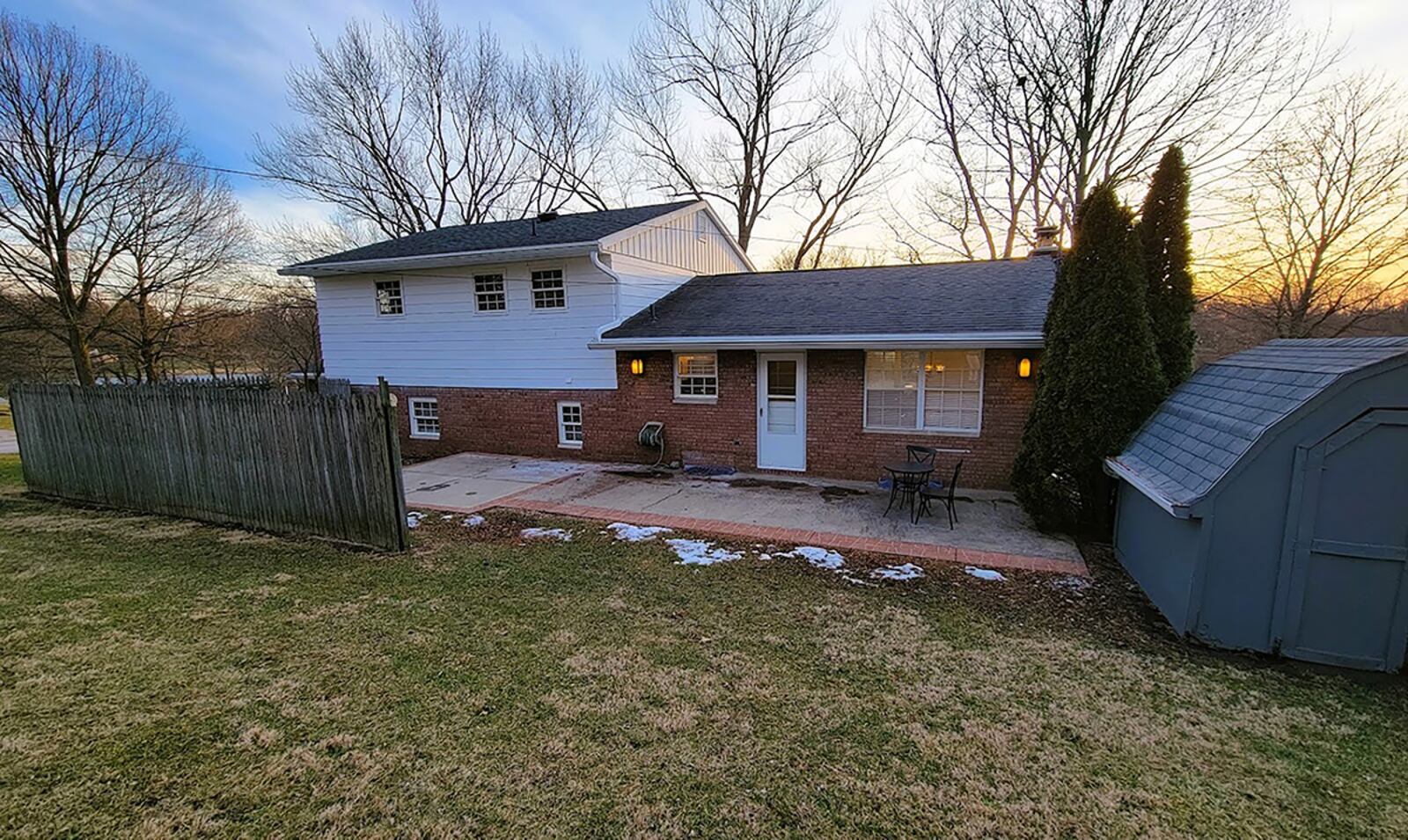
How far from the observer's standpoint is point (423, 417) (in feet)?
39.7

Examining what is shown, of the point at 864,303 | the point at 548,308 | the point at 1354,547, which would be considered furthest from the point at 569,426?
the point at 1354,547

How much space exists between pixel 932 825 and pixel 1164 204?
6.91m

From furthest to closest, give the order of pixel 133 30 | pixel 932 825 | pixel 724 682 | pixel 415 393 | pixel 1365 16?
pixel 415 393, pixel 1365 16, pixel 133 30, pixel 724 682, pixel 932 825

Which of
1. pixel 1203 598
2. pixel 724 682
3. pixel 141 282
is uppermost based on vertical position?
pixel 141 282

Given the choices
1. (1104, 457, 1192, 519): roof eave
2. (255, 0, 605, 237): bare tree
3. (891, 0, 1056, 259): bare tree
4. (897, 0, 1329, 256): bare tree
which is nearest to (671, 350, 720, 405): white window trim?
(1104, 457, 1192, 519): roof eave

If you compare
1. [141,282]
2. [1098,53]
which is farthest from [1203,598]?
[141,282]

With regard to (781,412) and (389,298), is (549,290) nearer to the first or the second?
(389,298)

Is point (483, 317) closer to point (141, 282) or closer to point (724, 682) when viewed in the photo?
point (724, 682)

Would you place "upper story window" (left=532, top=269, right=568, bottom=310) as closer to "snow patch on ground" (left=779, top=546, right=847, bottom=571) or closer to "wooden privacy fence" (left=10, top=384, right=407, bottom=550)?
"wooden privacy fence" (left=10, top=384, right=407, bottom=550)

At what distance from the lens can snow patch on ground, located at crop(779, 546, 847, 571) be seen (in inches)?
213

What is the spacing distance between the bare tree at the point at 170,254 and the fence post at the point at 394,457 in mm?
15701

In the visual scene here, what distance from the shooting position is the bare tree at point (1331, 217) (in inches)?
535

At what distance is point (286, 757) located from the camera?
9.09 feet

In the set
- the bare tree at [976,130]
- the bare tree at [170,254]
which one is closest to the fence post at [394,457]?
the bare tree at [170,254]
